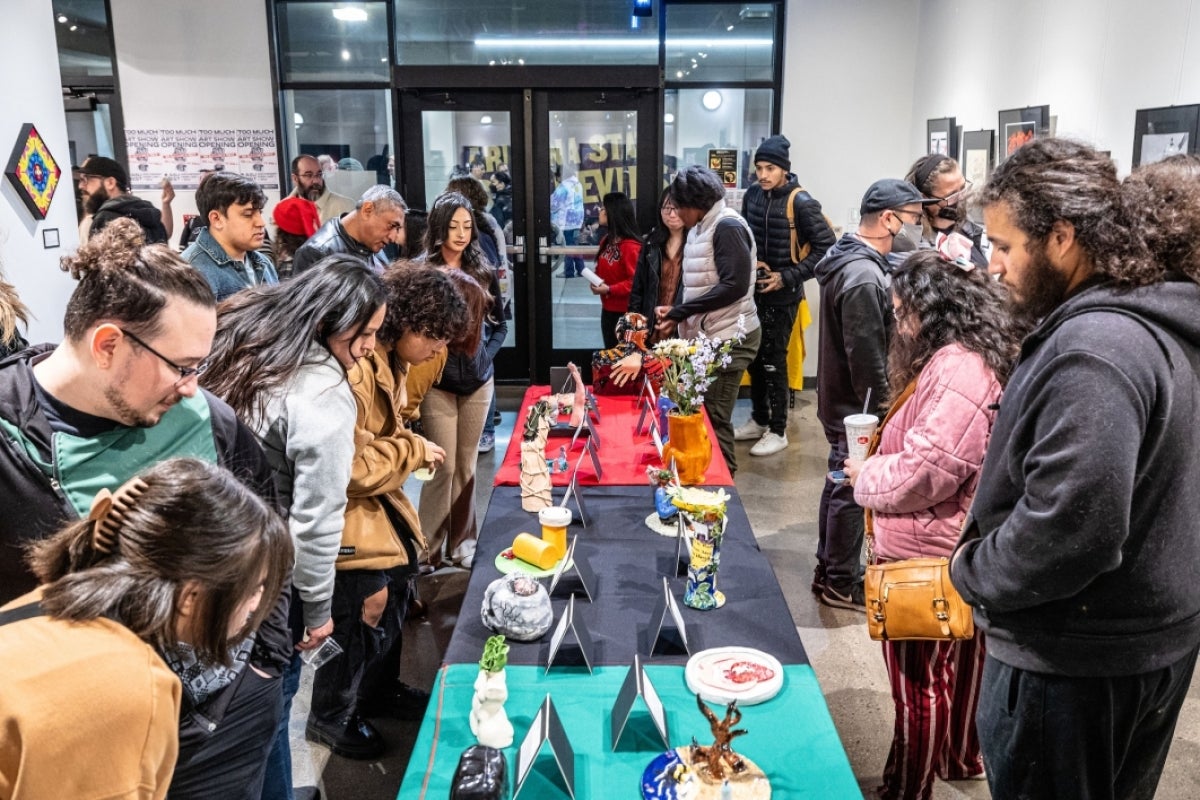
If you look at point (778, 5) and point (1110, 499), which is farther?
point (778, 5)

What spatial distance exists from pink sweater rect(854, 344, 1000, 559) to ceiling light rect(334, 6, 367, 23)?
5.35 m

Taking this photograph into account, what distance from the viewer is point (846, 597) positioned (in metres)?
3.40

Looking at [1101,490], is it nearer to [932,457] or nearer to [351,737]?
[932,457]

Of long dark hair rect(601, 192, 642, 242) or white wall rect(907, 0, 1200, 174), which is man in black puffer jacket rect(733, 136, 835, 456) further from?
white wall rect(907, 0, 1200, 174)

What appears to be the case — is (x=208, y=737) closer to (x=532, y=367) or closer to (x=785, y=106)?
(x=532, y=367)

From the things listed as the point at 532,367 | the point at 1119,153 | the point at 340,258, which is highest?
the point at 1119,153

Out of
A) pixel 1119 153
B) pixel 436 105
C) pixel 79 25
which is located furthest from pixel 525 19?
pixel 1119 153

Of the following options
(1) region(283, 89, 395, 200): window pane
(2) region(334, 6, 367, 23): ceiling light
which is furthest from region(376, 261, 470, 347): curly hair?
(2) region(334, 6, 367, 23): ceiling light

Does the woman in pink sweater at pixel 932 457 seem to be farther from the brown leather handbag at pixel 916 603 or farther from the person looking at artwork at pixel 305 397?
the person looking at artwork at pixel 305 397

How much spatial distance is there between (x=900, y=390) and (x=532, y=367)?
14.9ft

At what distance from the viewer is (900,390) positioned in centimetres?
230

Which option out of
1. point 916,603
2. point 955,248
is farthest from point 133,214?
point 916,603

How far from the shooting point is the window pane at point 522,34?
20.6 ft

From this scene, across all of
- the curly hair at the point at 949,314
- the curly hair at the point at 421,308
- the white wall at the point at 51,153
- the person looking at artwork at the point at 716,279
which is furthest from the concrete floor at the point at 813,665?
the white wall at the point at 51,153
